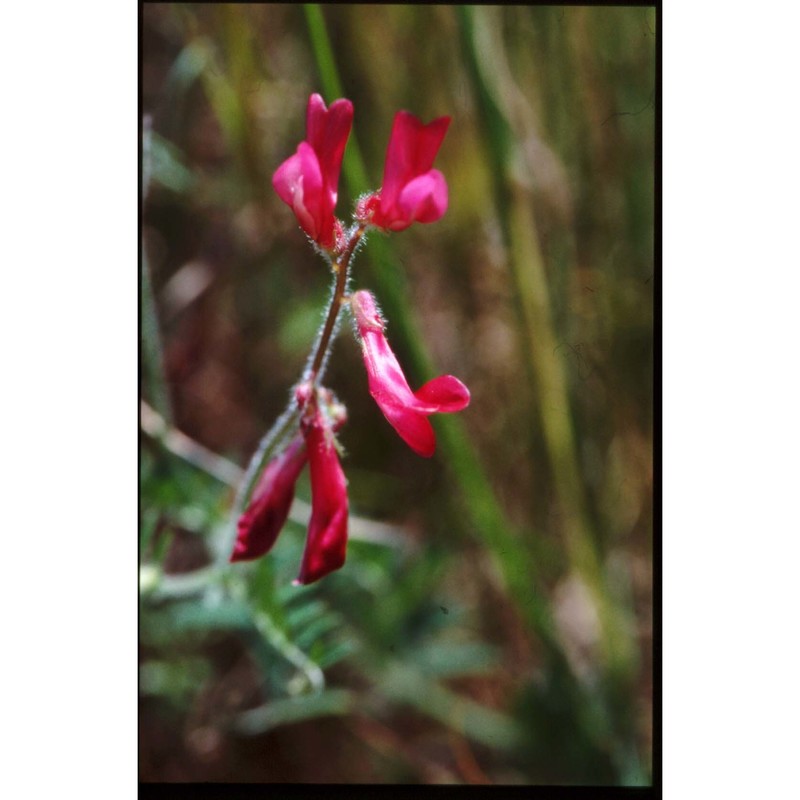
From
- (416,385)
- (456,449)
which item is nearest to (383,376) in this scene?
(416,385)

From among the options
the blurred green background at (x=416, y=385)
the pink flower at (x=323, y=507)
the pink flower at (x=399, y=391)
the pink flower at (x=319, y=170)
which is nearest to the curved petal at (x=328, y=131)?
the pink flower at (x=319, y=170)

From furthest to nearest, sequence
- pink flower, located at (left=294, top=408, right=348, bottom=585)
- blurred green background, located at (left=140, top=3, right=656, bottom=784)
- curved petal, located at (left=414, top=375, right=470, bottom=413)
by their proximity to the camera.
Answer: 1. blurred green background, located at (left=140, top=3, right=656, bottom=784)
2. pink flower, located at (left=294, top=408, right=348, bottom=585)
3. curved petal, located at (left=414, top=375, right=470, bottom=413)

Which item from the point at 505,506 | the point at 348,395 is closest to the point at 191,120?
the point at 348,395

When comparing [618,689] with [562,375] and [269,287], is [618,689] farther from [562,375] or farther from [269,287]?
[269,287]

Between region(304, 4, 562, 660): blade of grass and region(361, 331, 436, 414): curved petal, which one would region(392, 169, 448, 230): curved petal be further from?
region(304, 4, 562, 660): blade of grass

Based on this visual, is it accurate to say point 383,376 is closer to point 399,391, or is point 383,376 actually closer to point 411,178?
point 399,391

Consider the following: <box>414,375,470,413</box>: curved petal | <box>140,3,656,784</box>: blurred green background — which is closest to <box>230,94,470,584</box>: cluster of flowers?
<box>414,375,470,413</box>: curved petal
